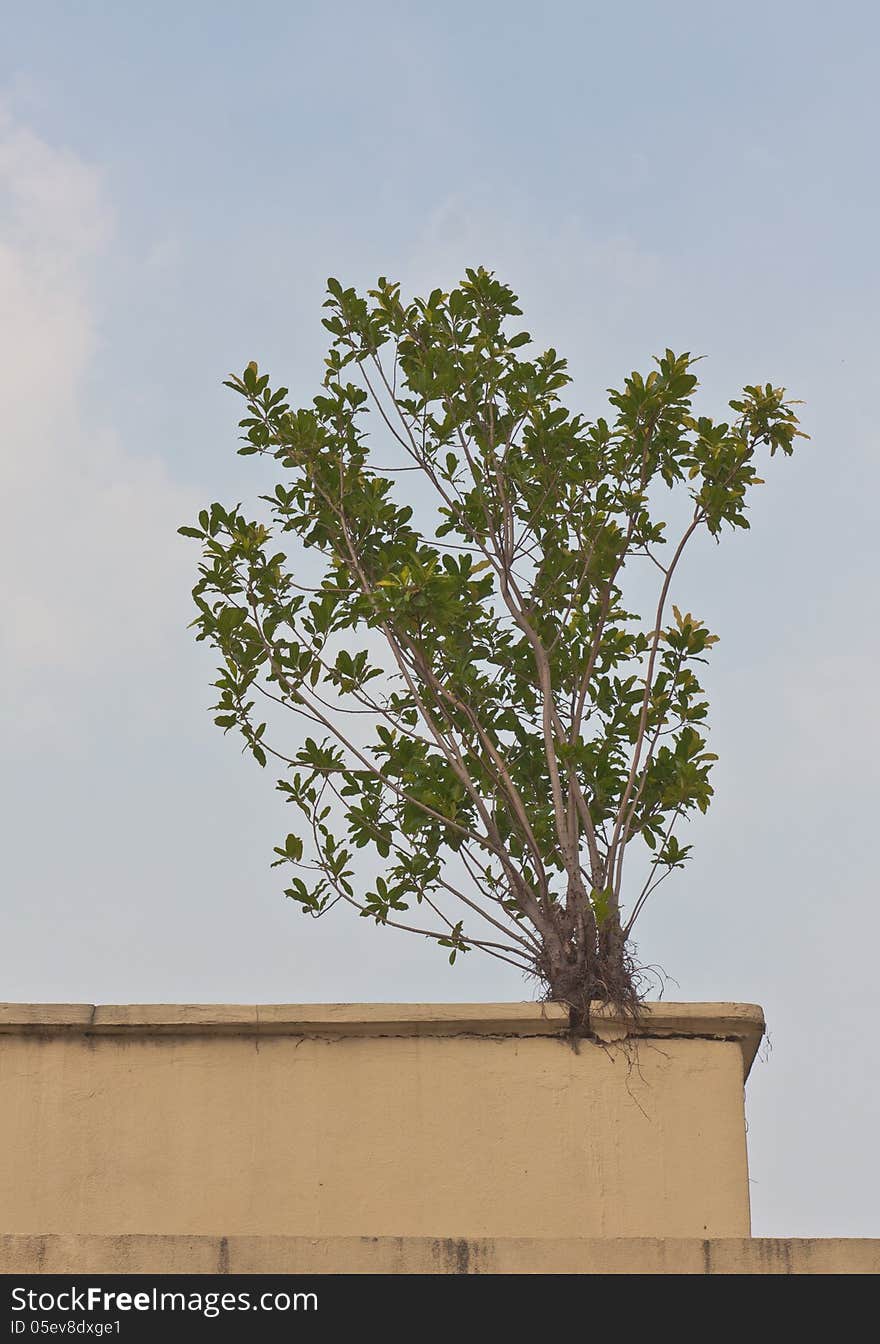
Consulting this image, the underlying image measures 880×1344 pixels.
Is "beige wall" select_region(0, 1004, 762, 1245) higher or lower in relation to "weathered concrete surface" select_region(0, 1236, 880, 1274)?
higher

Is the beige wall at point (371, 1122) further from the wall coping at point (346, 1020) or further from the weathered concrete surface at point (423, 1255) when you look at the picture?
the weathered concrete surface at point (423, 1255)

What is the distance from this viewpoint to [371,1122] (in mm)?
6891

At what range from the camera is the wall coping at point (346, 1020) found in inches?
274

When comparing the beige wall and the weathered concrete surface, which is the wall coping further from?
the weathered concrete surface

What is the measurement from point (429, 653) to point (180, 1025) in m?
2.33

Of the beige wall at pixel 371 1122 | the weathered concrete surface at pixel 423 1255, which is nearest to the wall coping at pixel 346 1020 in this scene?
the beige wall at pixel 371 1122

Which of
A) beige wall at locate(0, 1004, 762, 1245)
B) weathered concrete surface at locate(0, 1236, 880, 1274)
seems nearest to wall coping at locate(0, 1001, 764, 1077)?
beige wall at locate(0, 1004, 762, 1245)

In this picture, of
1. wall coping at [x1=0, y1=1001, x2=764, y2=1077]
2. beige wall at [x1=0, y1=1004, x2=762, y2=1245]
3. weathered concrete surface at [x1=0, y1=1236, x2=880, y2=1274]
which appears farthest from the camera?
wall coping at [x1=0, y1=1001, x2=764, y2=1077]

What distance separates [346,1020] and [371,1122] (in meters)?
0.43

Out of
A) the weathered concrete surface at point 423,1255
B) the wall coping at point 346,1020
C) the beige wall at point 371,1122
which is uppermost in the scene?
the wall coping at point 346,1020

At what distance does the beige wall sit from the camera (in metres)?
6.77

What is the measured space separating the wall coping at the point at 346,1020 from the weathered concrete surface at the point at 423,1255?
110 centimetres
